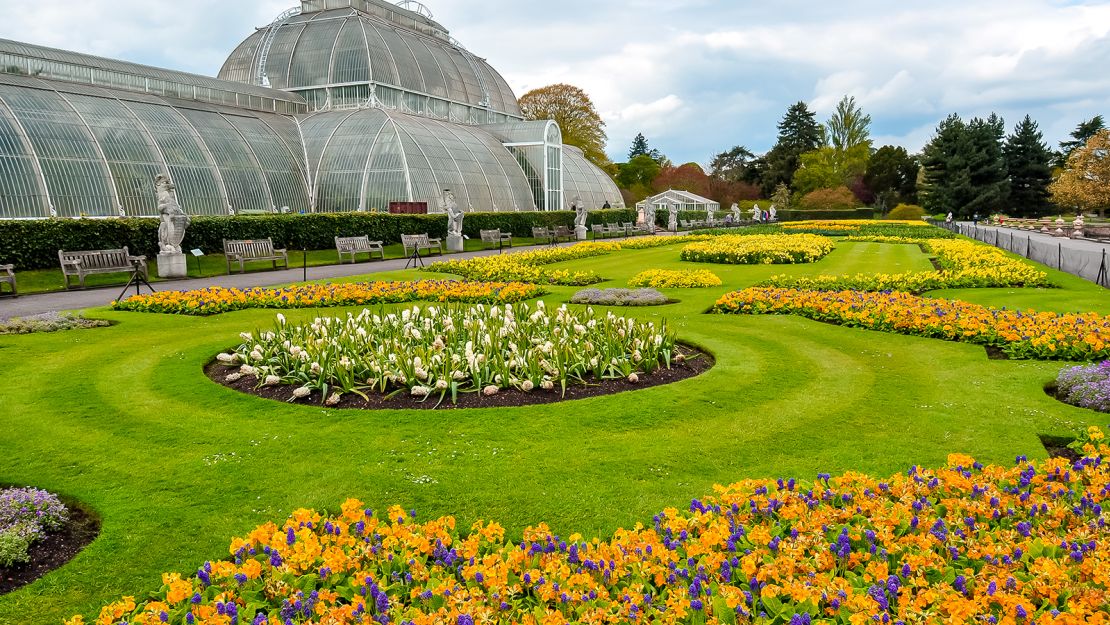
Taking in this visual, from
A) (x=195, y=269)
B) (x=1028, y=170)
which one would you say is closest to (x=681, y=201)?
(x=1028, y=170)

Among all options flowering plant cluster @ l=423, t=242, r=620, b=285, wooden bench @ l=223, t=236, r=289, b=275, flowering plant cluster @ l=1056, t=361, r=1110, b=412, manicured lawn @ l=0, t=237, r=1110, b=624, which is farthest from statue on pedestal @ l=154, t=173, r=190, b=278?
flowering plant cluster @ l=1056, t=361, r=1110, b=412

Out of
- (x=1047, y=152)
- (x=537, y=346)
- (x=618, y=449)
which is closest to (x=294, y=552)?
(x=618, y=449)

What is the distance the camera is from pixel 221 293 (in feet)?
41.5

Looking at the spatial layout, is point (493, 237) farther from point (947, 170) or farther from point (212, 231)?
point (947, 170)

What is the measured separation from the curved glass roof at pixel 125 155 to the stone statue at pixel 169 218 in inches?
256

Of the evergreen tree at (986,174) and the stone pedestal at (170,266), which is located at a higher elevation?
the evergreen tree at (986,174)

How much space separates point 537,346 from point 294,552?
427cm

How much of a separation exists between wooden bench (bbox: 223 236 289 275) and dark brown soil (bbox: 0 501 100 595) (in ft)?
54.1

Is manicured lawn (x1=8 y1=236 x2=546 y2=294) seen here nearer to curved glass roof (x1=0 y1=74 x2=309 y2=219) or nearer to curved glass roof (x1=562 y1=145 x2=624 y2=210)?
curved glass roof (x1=0 y1=74 x2=309 y2=219)

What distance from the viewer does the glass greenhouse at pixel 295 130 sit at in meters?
23.8

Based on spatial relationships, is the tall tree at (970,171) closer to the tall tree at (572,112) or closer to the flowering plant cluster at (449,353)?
the tall tree at (572,112)

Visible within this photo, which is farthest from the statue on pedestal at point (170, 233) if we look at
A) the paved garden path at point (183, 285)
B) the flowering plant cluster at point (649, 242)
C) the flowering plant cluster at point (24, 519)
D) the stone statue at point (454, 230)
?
the flowering plant cluster at point (649, 242)

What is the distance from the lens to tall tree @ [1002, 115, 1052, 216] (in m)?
66.6

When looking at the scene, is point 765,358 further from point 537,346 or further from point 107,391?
point 107,391
